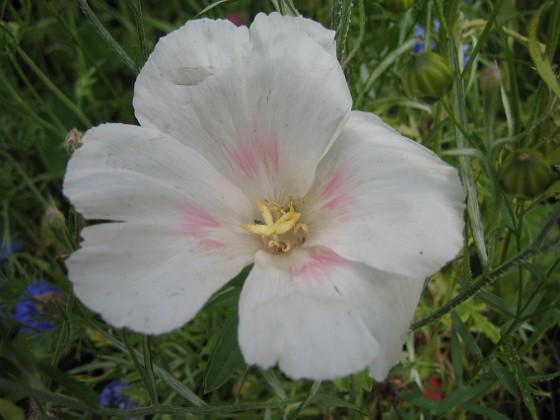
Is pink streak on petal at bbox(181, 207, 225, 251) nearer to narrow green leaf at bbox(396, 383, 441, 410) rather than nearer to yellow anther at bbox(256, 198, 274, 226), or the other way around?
yellow anther at bbox(256, 198, 274, 226)

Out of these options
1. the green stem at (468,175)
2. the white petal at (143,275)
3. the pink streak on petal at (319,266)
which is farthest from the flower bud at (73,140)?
the green stem at (468,175)

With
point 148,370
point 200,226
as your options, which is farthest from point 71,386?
point 200,226

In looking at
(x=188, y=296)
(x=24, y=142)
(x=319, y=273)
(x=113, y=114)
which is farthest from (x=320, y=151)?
(x=113, y=114)

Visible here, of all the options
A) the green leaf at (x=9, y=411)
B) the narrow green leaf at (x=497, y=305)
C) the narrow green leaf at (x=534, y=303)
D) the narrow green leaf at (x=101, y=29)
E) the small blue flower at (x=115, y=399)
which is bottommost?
the small blue flower at (x=115, y=399)

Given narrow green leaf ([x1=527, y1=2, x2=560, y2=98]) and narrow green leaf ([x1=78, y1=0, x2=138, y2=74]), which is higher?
narrow green leaf ([x1=78, y1=0, x2=138, y2=74])

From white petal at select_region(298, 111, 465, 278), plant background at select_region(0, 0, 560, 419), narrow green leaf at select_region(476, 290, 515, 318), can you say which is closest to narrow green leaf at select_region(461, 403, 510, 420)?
plant background at select_region(0, 0, 560, 419)

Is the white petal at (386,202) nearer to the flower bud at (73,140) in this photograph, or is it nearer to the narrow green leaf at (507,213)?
the narrow green leaf at (507,213)

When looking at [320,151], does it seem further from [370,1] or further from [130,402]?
[130,402]
